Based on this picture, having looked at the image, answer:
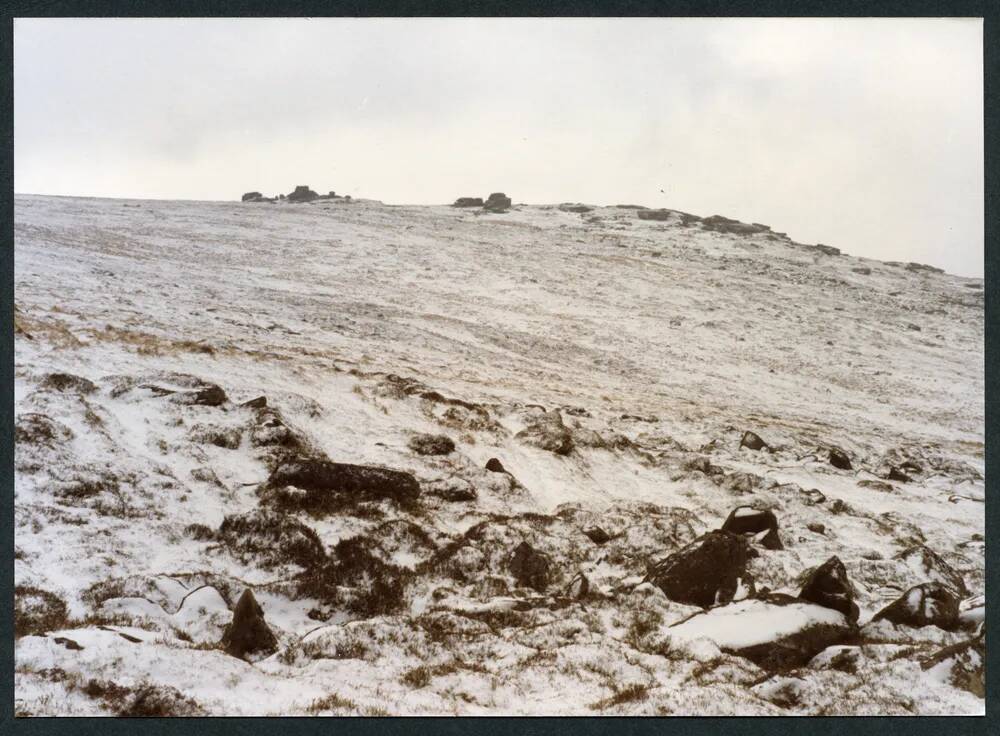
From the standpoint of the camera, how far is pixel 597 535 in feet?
39.4

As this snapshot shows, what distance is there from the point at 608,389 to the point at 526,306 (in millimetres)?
3580

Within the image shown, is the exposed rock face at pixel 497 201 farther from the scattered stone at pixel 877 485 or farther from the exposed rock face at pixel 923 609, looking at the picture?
the exposed rock face at pixel 923 609

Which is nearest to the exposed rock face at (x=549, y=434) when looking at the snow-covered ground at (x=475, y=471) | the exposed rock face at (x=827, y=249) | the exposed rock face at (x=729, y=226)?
the snow-covered ground at (x=475, y=471)

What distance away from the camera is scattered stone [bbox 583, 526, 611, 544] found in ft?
39.3

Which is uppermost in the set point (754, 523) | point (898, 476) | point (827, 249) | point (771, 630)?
point (827, 249)

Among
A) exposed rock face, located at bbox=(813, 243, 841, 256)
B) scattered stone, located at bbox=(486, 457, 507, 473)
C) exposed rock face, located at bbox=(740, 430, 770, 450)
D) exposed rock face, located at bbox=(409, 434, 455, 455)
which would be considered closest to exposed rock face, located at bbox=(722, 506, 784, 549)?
exposed rock face, located at bbox=(740, 430, 770, 450)

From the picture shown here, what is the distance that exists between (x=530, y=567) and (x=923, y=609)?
5.86 metres

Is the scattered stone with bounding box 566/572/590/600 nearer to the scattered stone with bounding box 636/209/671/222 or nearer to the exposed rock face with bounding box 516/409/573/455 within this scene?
the exposed rock face with bounding box 516/409/573/455

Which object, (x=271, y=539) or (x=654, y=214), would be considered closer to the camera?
(x=271, y=539)

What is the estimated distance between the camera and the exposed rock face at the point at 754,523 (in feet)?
39.5

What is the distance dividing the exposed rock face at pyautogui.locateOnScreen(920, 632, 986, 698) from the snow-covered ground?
6 cm

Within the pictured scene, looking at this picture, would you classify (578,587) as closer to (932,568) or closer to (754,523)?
(754,523)

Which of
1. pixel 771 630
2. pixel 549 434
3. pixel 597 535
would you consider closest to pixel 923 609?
pixel 771 630

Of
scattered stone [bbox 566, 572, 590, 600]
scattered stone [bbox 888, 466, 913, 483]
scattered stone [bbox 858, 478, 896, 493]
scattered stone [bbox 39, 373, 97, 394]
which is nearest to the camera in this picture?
scattered stone [bbox 566, 572, 590, 600]
